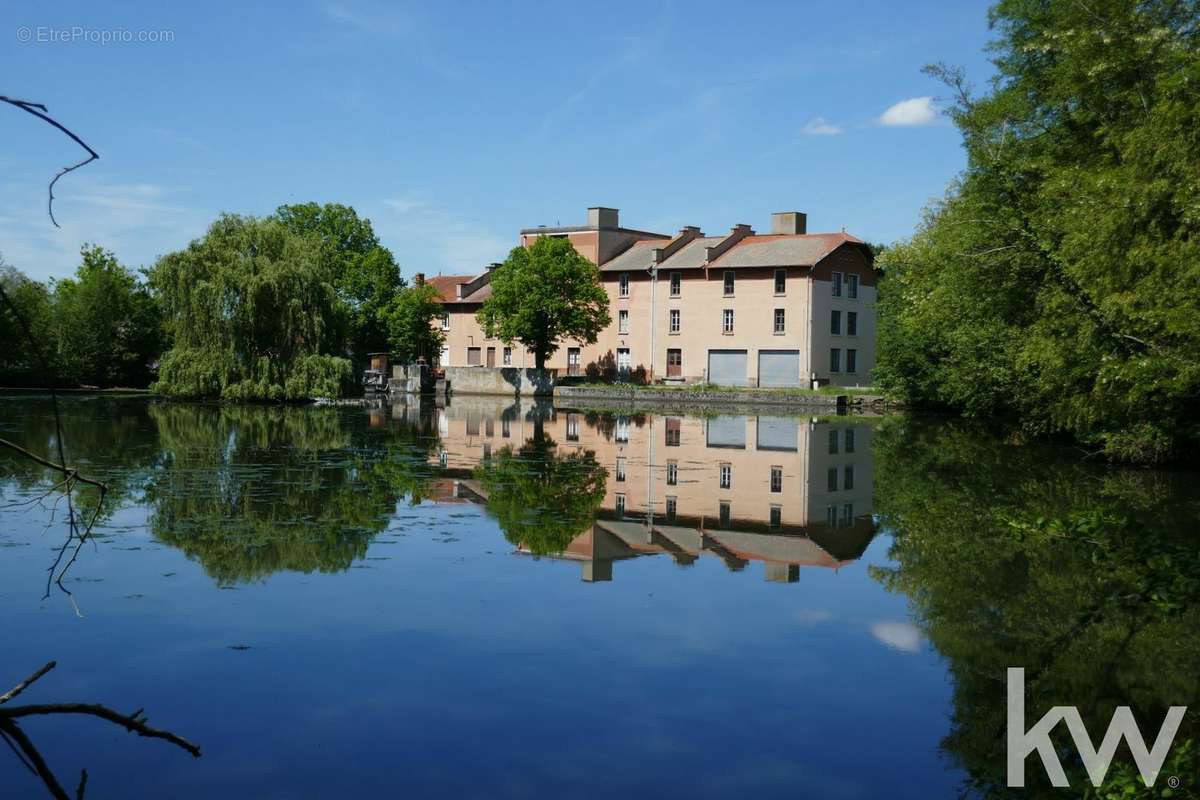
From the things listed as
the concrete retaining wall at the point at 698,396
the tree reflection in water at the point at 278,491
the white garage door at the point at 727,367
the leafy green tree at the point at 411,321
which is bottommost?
the tree reflection in water at the point at 278,491

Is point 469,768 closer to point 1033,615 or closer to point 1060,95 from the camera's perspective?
point 1033,615

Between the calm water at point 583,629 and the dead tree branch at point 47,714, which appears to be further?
the calm water at point 583,629

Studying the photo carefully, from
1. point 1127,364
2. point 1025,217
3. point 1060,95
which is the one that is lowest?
point 1127,364

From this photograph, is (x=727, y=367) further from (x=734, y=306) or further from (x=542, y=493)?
(x=542, y=493)

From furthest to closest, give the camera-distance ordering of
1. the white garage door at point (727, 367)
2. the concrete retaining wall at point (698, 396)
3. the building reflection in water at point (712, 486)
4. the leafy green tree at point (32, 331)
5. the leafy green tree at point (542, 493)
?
the white garage door at point (727, 367)
the leafy green tree at point (32, 331)
the concrete retaining wall at point (698, 396)
the leafy green tree at point (542, 493)
the building reflection in water at point (712, 486)

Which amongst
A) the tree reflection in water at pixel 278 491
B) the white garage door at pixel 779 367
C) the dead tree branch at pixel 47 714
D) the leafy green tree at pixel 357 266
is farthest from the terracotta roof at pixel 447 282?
the dead tree branch at pixel 47 714

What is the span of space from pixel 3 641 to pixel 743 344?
5812cm

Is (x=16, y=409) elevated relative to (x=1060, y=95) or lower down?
lower down

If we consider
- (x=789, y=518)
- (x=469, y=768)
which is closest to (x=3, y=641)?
(x=469, y=768)

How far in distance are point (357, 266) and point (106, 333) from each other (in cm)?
1607

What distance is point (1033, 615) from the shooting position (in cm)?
955

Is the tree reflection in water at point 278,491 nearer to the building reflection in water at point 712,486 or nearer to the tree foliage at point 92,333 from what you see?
the building reflection in water at point 712,486

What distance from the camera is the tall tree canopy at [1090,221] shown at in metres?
17.5

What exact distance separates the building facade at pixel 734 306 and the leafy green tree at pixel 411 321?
19.0 feet
